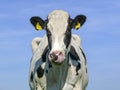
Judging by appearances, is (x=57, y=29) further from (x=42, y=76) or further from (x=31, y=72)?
(x=31, y=72)

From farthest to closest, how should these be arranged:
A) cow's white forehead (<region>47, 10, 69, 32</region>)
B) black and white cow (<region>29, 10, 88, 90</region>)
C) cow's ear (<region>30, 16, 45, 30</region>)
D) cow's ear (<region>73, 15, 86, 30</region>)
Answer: cow's ear (<region>73, 15, 86, 30</region>)
cow's ear (<region>30, 16, 45, 30</region>)
cow's white forehead (<region>47, 10, 69, 32</region>)
black and white cow (<region>29, 10, 88, 90</region>)

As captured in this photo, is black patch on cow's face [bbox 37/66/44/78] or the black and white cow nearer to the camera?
the black and white cow

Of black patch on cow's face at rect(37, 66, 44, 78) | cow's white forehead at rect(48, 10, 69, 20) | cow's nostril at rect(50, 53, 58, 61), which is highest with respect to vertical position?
cow's white forehead at rect(48, 10, 69, 20)

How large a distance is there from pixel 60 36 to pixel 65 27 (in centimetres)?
33

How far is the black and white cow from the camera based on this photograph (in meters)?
12.2

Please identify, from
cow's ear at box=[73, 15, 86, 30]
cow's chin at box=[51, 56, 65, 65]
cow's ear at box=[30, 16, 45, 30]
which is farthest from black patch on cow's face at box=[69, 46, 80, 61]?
cow's chin at box=[51, 56, 65, 65]

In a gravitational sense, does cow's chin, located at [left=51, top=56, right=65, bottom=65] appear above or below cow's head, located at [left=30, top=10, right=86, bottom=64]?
below

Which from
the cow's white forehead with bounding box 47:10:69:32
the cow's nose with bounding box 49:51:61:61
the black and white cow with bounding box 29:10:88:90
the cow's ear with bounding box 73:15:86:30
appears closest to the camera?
the cow's nose with bounding box 49:51:61:61

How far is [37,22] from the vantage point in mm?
13188

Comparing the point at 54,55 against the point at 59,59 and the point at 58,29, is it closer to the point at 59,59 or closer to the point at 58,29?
the point at 59,59

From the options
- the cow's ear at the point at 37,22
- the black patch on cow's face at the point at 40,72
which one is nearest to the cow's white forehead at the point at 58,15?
the cow's ear at the point at 37,22

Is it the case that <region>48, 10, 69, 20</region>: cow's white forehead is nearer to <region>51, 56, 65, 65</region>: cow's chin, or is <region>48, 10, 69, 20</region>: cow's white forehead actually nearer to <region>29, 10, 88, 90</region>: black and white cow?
<region>29, 10, 88, 90</region>: black and white cow

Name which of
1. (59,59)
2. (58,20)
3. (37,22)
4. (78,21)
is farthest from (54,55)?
(78,21)

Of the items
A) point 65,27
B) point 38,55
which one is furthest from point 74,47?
point 65,27
